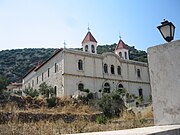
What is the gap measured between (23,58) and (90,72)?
52.5m

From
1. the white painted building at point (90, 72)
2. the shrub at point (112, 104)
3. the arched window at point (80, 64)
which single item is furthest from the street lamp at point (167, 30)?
the arched window at point (80, 64)

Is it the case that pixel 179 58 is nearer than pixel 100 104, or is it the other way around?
pixel 179 58

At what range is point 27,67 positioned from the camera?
73.9 meters

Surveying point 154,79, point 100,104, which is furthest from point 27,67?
point 154,79

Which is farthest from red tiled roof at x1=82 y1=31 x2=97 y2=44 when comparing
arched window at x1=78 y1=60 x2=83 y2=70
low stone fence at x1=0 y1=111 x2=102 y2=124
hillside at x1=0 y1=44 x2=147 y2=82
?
hillside at x1=0 y1=44 x2=147 y2=82

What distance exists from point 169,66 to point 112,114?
1842 cm

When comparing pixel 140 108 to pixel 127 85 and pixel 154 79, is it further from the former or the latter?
pixel 154 79

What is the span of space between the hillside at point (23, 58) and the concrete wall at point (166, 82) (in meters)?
60.7

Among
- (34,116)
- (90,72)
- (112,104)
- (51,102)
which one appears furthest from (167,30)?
(90,72)

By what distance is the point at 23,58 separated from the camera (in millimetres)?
82125

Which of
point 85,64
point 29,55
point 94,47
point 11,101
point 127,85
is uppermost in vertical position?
point 29,55

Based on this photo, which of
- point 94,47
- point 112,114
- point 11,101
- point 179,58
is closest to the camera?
point 179,58

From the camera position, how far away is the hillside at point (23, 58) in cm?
7056

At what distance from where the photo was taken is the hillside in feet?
232
